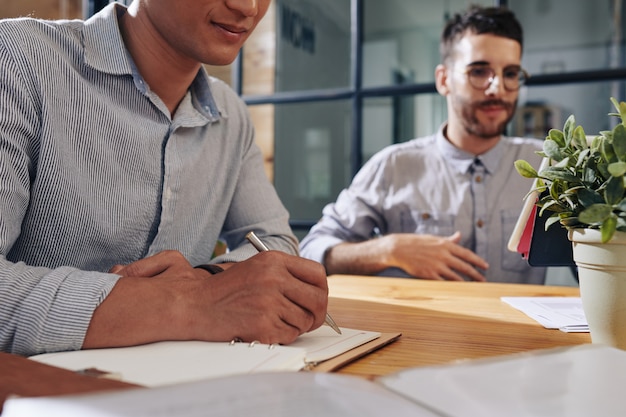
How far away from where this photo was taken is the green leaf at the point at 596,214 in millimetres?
642

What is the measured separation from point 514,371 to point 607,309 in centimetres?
29

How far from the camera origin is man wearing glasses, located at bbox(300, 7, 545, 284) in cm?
193

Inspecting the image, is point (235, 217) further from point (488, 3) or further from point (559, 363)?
point (488, 3)

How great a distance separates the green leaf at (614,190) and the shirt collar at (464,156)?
1392 millimetres

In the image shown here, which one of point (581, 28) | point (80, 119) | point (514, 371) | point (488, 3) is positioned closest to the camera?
point (514, 371)

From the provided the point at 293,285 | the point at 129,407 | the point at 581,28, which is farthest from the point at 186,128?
the point at 581,28

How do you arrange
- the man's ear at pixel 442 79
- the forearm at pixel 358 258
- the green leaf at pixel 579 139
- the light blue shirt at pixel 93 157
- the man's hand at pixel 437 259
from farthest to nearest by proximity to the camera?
the man's ear at pixel 442 79, the forearm at pixel 358 258, the man's hand at pixel 437 259, the light blue shirt at pixel 93 157, the green leaf at pixel 579 139

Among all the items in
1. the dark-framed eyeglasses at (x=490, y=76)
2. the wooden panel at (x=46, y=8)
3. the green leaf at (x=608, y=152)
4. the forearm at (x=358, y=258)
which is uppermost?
the wooden panel at (x=46, y=8)

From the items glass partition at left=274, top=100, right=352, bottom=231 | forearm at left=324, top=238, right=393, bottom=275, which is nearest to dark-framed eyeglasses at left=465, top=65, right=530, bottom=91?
glass partition at left=274, top=100, right=352, bottom=231

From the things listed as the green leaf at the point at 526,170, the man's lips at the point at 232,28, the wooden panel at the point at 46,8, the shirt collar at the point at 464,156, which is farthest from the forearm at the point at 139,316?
the wooden panel at the point at 46,8

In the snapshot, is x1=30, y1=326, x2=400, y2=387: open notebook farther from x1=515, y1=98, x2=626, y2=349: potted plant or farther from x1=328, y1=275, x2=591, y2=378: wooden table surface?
x1=515, y1=98, x2=626, y2=349: potted plant

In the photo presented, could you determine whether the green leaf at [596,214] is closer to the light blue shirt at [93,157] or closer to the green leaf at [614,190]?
the green leaf at [614,190]

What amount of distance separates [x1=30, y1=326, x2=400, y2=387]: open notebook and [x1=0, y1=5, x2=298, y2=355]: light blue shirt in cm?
11

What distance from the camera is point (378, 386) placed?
1.36 ft
